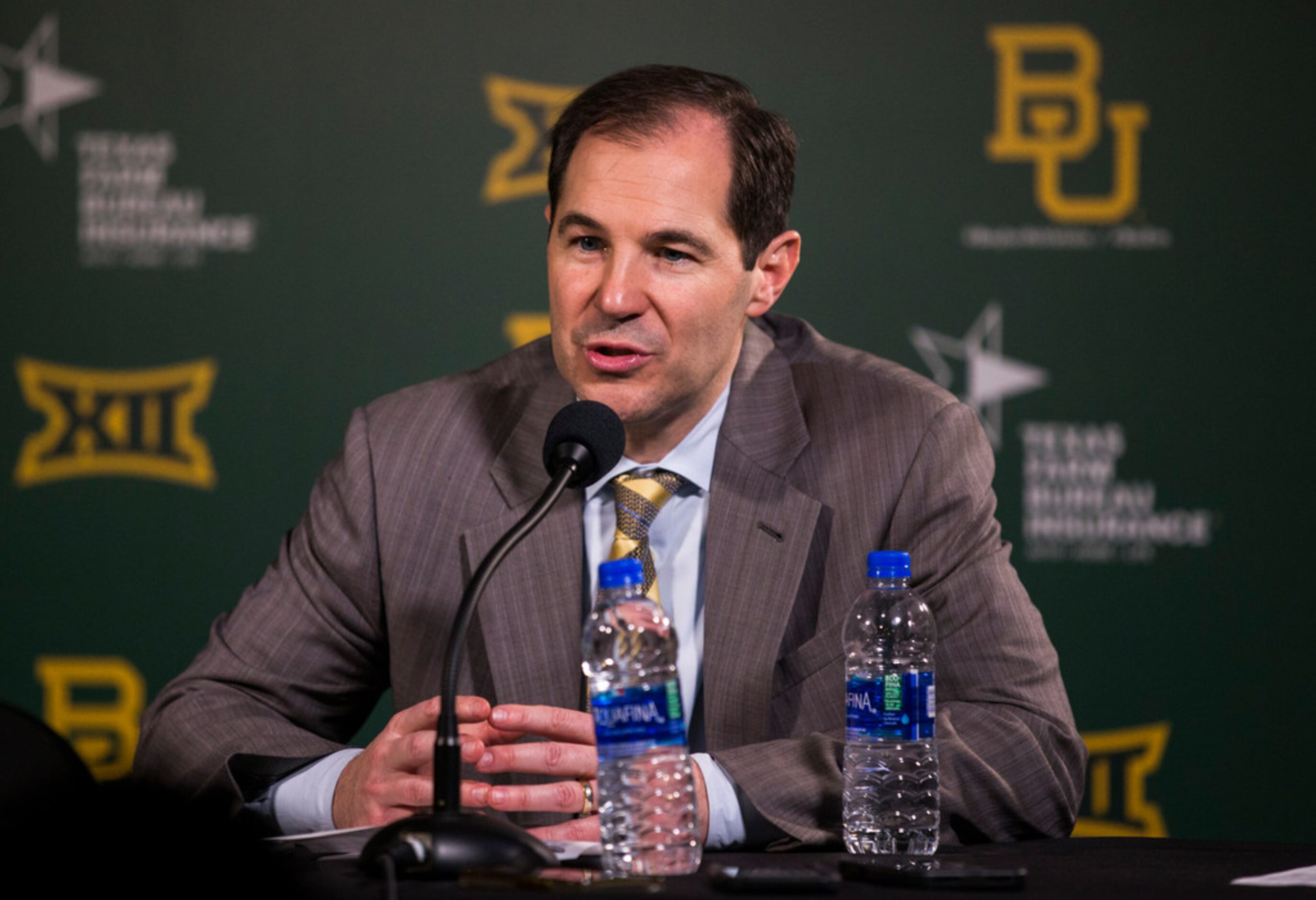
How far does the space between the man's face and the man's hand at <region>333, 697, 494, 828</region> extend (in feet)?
1.90

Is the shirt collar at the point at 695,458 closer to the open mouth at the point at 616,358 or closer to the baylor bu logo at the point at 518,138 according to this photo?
the open mouth at the point at 616,358

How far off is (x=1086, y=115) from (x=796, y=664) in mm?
1866

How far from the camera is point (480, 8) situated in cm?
326

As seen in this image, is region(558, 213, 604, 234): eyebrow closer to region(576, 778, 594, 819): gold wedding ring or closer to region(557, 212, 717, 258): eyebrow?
region(557, 212, 717, 258): eyebrow

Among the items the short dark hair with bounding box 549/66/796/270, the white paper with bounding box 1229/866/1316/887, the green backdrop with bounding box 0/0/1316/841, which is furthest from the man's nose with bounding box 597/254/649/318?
the green backdrop with bounding box 0/0/1316/841

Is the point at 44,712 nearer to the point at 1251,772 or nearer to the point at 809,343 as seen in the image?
the point at 809,343

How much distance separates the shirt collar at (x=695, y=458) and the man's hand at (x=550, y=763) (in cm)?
54

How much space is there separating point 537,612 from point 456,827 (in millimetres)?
779

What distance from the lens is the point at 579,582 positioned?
191 centimetres

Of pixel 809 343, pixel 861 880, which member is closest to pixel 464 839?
pixel 861 880

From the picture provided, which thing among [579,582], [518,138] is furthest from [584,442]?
[518,138]

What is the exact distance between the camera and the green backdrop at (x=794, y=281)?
10.2ft

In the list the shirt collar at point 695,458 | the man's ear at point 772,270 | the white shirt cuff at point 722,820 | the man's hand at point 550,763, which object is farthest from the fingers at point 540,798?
the man's ear at point 772,270

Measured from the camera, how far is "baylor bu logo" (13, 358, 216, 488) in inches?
129
